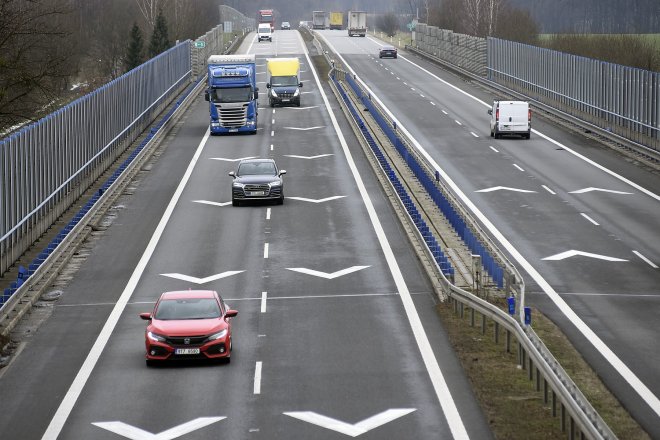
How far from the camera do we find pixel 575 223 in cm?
4062

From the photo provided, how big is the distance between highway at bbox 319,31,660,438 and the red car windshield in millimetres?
7439

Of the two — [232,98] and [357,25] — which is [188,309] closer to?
[232,98]

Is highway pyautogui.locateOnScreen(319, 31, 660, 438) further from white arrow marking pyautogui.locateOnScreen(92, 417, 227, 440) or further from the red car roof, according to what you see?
the red car roof

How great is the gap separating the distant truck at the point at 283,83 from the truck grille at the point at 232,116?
15.2 metres

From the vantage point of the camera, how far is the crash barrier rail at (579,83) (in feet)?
189

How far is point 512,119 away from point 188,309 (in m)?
41.6

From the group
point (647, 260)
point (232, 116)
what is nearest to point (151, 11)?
point (232, 116)

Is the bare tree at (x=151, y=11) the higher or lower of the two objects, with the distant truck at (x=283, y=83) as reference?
higher

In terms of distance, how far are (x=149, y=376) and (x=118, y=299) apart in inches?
295

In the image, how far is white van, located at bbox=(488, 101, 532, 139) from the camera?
6353cm

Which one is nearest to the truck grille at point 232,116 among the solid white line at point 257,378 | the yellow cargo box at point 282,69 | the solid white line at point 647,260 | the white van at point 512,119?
the white van at point 512,119

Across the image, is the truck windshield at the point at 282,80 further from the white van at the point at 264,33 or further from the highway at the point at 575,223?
the white van at the point at 264,33

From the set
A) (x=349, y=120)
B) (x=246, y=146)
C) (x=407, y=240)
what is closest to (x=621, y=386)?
(x=407, y=240)

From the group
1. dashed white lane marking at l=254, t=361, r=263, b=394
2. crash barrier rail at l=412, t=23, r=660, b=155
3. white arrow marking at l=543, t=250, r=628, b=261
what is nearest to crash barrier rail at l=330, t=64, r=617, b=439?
white arrow marking at l=543, t=250, r=628, b=261
